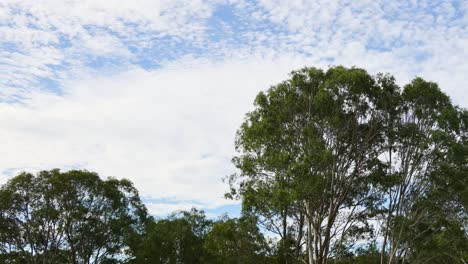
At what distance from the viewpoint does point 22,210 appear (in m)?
38.5

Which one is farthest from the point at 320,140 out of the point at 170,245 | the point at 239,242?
the point at 170,245

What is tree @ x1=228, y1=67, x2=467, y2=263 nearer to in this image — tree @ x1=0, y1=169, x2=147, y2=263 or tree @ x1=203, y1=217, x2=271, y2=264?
tree @ x1=203, y1=217, x2=271, y2=264

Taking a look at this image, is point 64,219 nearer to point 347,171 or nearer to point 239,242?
point 239,242

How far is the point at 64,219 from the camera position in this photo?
3888 centimetres

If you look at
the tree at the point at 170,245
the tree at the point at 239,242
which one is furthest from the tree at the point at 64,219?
the tree at the point at 239,242

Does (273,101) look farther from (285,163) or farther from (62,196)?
(62,196)

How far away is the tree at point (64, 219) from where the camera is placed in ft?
125

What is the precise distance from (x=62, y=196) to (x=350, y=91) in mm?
23410

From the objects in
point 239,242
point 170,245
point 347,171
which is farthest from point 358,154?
point 170,245

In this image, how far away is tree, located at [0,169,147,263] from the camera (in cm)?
3822

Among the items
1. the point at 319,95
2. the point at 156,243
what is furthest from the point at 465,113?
the point at 156,243

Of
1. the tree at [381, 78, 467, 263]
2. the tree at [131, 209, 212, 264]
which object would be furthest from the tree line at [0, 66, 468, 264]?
the tree at [131, 209, 212, 264]

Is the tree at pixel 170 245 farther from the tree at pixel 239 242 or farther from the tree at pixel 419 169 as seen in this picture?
the tree at pixel 419 169

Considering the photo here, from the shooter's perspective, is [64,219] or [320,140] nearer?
[320,140]
